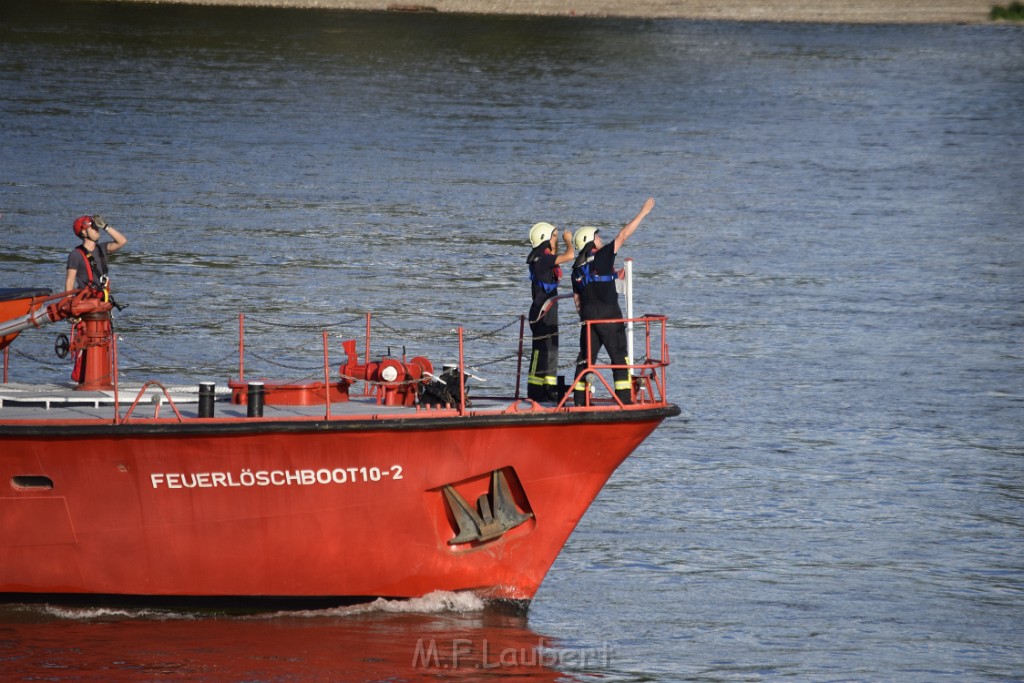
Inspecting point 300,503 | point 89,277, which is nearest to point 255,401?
point 300,503

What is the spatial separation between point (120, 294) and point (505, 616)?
1492cm

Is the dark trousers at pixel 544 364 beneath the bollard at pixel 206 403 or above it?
above

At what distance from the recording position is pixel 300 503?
15031mm

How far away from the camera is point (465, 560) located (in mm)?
15539

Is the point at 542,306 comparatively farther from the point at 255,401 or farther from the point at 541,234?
the point at 255,401

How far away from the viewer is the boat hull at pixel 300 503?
48.4 ft

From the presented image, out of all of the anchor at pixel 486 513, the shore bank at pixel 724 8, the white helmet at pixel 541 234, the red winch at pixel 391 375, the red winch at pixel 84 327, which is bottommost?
the anchor at pixel 486 513

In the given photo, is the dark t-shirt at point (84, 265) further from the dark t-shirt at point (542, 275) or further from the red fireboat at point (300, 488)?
the dark t-shirt at point (542, 275)

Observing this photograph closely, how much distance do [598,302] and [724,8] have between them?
62.0 meters

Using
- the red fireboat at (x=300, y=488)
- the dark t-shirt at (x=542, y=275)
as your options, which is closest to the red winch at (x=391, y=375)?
the red fireboat at (x=300, y=488)

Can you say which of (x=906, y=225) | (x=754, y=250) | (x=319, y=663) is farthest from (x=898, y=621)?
(x=906, y=225)

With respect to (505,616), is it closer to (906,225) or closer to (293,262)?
(293,262)

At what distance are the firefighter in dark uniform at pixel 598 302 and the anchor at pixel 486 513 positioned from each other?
107cm

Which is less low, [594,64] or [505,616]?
[594,64]
